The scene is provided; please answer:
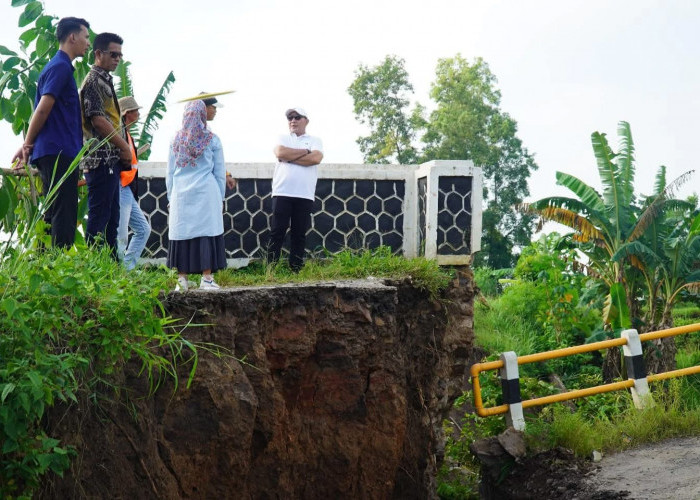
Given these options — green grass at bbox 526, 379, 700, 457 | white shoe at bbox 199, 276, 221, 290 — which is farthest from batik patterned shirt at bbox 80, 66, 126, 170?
green grass at bbox 526, 379, 700, 457

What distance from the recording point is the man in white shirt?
9555 millimetres

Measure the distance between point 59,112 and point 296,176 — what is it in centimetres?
316

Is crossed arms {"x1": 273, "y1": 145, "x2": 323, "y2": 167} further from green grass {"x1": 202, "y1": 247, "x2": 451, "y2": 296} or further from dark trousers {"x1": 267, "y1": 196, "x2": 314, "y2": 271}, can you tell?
green grass {"x1": 202, "y1": 247, "x2": 451, "y2": 296}

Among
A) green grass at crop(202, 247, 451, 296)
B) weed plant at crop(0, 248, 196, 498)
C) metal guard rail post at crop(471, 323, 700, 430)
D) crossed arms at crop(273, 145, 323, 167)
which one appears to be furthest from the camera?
metal guard rail post at crop(471, 323, 700, 430)

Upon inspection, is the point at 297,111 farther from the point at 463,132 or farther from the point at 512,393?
the point at 463,132

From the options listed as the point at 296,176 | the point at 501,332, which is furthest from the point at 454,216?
the point at 501,332

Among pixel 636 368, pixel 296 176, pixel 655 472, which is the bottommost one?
pixel 655 472

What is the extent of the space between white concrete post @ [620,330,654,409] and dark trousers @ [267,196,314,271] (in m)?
4.52

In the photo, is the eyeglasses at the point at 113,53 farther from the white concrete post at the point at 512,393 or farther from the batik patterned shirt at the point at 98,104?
the white concrete post at the point at 512,393

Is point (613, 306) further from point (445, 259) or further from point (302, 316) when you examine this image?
point (302, 316)

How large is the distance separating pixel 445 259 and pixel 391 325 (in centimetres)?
287

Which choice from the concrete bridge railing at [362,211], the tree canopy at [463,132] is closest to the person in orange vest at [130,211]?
the concrete bridge railing at [362,211]

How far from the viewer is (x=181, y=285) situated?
7090 mm

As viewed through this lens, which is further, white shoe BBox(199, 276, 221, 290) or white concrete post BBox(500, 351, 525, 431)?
white concrete post BBox(500, 351, 525, 431)
